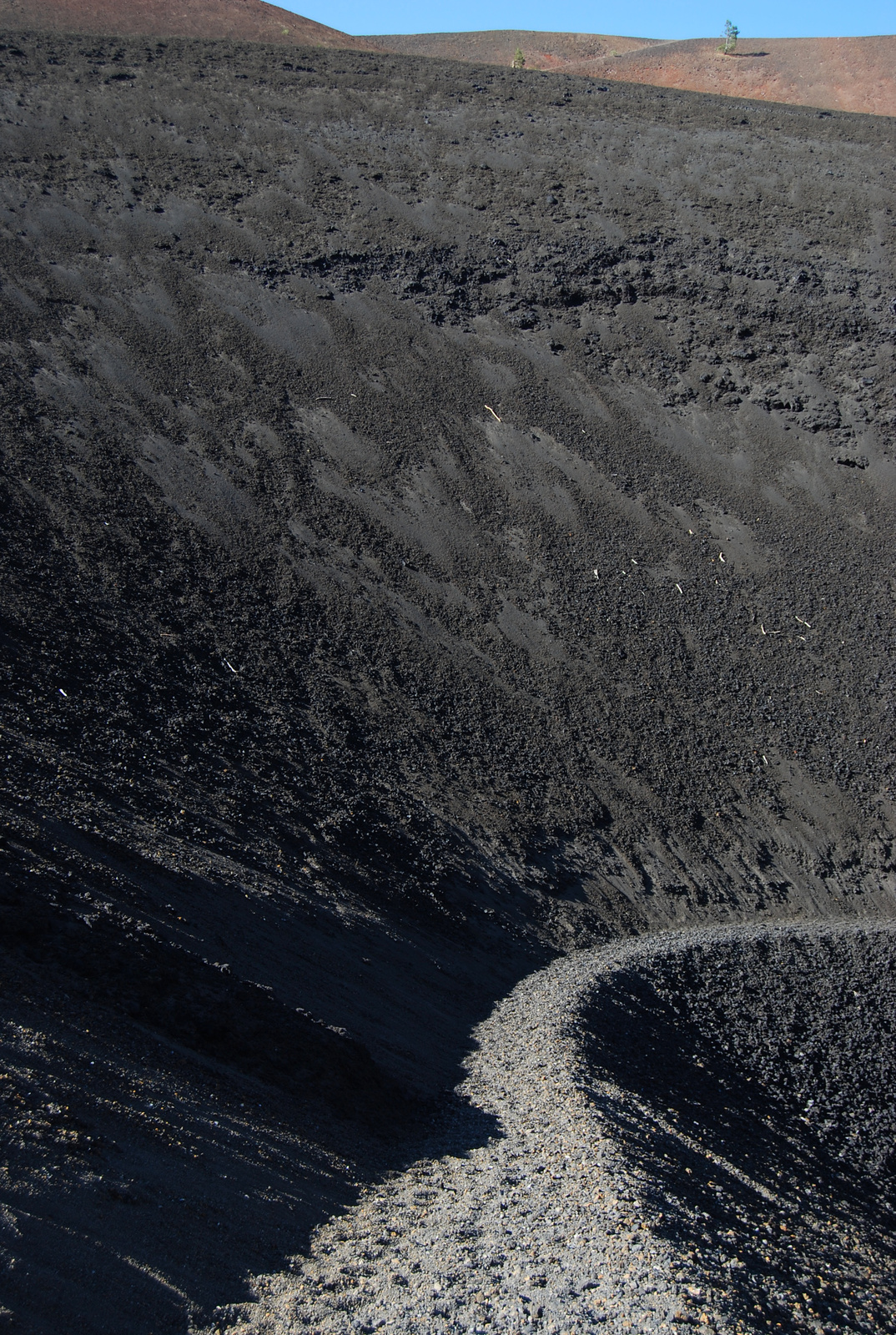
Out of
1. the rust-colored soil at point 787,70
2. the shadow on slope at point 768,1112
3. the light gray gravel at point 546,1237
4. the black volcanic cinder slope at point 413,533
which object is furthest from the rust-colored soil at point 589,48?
the light gray gravel at point 546,1237

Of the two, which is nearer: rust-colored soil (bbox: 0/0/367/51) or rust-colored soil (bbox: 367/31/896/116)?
rust-colored soil (bbox: 0/0/367/51)

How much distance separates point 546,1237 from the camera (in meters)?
4.49

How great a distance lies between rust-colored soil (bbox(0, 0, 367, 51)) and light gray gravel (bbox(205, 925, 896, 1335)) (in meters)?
26.5

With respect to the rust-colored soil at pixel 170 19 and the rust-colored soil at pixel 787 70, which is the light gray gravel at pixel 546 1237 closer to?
the rust-colored soil at pixel 170 19

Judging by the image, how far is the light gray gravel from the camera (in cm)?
387

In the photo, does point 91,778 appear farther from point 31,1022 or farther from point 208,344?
point 208,344

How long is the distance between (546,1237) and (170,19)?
1210 inches

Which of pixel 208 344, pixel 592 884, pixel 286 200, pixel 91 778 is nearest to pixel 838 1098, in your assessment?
pixel 592 884

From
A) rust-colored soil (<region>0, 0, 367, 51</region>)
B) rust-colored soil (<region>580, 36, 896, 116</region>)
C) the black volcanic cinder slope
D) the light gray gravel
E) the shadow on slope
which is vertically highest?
rust-colored soil (<region>580, 36, 896, 116</region>)

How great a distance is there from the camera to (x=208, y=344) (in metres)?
14.0

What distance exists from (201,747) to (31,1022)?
4.21 m

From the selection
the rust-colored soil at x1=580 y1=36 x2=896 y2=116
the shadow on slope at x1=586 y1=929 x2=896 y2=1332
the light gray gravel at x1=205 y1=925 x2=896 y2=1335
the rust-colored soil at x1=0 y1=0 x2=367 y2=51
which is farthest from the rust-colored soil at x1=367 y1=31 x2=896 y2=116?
the light gray gravel at x1=205 y1=925 x2=896 y2=1335

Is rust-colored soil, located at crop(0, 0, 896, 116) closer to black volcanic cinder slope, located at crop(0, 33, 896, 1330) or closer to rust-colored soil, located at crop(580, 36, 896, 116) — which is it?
rust-colored soil, located at crop(580, 36, 896, 116)

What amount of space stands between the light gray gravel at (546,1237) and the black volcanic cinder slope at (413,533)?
802mm
